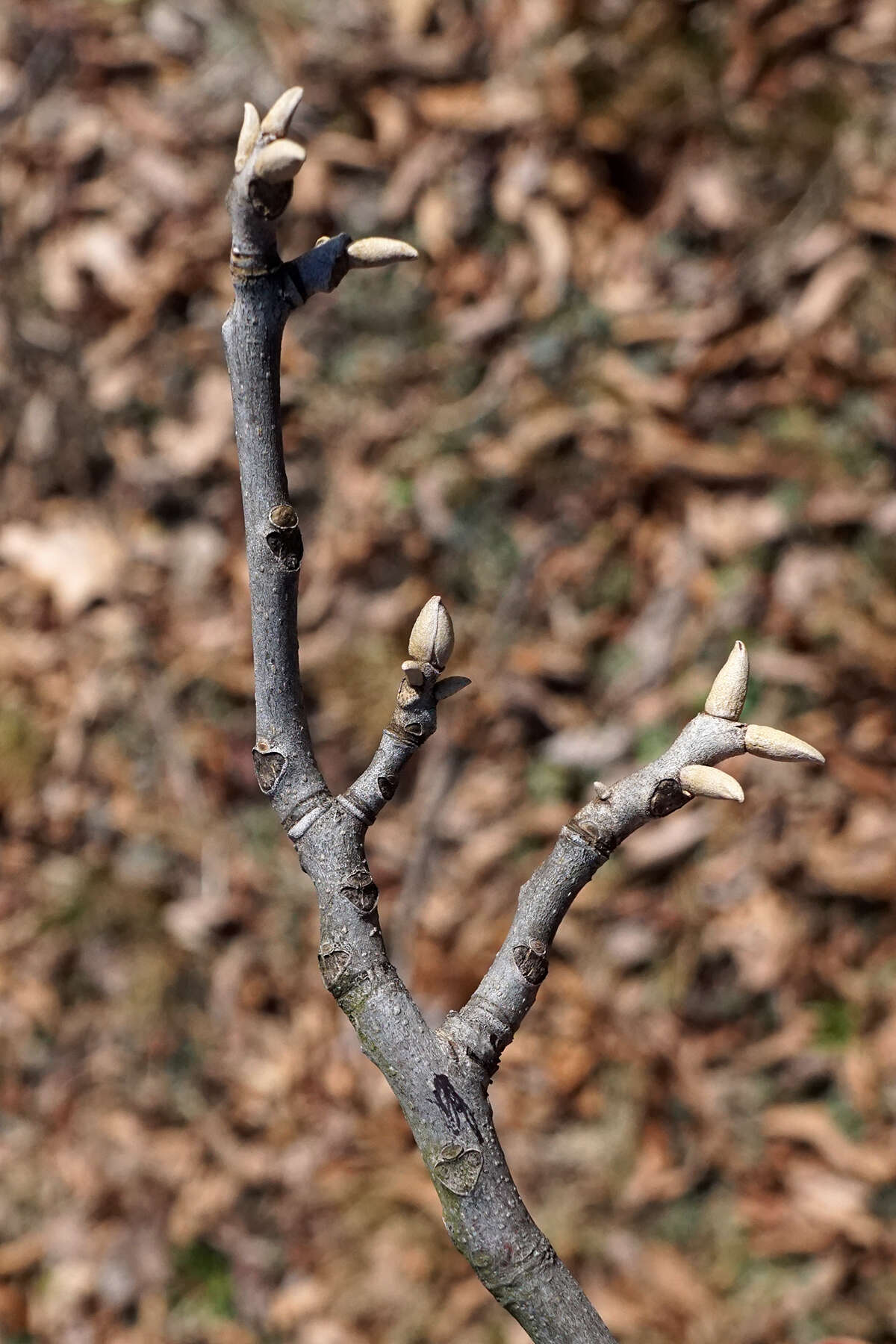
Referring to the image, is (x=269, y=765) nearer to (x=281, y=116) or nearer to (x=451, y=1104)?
(x=451, y=1104)

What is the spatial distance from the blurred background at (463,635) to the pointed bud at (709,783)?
1560 millimetres

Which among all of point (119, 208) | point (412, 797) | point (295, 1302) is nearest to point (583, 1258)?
point (295, 1302)

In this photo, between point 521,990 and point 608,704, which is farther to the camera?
point 608,704

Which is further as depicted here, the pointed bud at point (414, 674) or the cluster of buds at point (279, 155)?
the pointed bud at point (414, 674)

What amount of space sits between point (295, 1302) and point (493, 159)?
237 cm

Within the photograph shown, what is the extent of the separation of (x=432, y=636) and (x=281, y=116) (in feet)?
0.82

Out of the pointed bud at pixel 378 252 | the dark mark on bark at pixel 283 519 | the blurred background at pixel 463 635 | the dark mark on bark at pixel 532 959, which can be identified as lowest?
the dark mark on bark at pixel 532 959

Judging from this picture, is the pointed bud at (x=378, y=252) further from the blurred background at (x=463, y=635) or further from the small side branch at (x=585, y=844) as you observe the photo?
the blurred background at (x=463, y=635)

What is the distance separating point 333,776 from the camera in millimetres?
2311

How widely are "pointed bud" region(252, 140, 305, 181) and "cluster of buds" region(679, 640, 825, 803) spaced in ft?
0.95

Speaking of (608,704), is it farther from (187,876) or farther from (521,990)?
(521,990)

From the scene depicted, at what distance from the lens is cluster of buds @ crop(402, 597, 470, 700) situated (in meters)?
0.58

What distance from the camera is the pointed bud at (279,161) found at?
0.47 metres

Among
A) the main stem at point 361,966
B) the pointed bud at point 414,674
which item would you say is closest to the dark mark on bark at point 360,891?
the main stem at point 361,966
